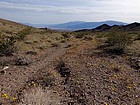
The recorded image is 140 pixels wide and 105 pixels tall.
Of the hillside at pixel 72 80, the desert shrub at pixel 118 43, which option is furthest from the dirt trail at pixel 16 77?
the desert shrub at pixel 118 43

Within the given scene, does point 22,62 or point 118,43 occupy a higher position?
point 118,43

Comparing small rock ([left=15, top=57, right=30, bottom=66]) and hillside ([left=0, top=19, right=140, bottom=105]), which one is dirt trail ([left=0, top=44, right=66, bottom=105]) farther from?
small rock ([left=15, top=57, right=30, bottom=66])

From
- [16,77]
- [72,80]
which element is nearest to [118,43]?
[72,80]

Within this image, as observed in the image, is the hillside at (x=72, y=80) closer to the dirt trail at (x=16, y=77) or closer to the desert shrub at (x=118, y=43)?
the dirt trail at (x=16, y=77)

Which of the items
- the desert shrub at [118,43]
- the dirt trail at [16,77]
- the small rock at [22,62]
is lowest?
the dirt trail at [16,77]

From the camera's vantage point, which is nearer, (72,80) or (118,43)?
(72,80)

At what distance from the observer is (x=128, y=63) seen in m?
12.5

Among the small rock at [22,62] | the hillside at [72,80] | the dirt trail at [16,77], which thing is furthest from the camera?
the small rock at [22,62]

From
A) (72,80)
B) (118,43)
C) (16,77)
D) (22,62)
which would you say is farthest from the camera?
(118,43)

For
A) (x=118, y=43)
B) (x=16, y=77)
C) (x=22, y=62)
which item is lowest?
(x=16, y=77)

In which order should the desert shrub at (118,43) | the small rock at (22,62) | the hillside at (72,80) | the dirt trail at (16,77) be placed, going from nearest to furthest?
the hillside at (72,80), the dirt trail at (16,77), the small rock at (22,62), the desert shrub at (118,43)

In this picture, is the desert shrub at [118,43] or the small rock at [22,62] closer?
the small rock at [22,62]

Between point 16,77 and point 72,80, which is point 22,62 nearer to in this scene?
point 16,77

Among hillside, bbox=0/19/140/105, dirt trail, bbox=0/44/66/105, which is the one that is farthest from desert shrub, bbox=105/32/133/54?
dirt trail, bbox=0/44/66/105
